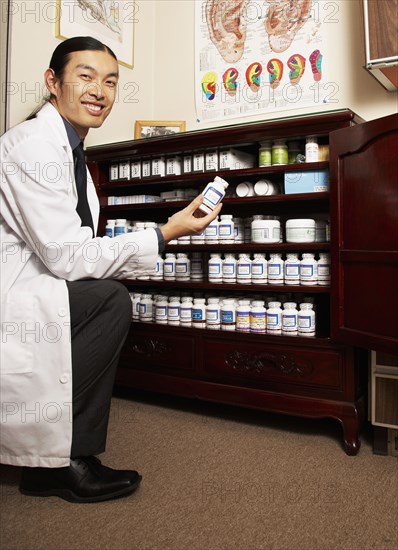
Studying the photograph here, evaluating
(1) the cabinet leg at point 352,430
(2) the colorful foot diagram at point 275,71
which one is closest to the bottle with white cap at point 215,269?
(1) the cabinet leg at point 352,430

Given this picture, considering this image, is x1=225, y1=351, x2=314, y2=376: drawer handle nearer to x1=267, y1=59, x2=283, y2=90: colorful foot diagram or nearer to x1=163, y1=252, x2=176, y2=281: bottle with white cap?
x1=163, y1=252, x2=176, y2=281: bottle with white cap

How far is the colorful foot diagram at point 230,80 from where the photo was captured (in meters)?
2.44

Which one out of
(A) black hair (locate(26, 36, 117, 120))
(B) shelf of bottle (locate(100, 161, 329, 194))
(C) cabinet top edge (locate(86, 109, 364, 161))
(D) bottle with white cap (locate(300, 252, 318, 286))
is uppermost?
(A) black hair (locate(26, 36, 117, 120))

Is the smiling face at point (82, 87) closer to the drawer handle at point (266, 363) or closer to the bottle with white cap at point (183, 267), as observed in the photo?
the bottle with white cap at point (183, 267)

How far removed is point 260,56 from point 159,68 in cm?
64

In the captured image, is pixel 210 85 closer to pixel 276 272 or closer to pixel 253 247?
pixel 253 247

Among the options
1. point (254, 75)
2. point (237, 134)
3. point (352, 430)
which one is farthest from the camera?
point (254, 75)

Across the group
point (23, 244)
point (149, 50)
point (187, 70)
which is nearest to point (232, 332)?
point (23, 244)

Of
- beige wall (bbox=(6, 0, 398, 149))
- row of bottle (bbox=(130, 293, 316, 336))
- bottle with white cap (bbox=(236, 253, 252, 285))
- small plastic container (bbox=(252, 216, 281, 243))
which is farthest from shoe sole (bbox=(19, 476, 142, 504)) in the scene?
beige wall (bbox=(6, 0, 398, 149))

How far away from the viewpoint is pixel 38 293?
4.06 feet

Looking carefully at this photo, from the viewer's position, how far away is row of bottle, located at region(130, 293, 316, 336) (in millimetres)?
1771

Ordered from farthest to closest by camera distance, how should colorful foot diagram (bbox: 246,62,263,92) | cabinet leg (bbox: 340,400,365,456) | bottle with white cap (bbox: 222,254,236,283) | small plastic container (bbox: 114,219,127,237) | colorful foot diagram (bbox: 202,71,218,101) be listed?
colorful foot diagram (bbox: 202,71,218,101)
colorful foot diagram (bbox: 246,62,263,92)
small plastic container (bbox: 114,219,127,237)
bottle with white cap (bbox: 222,254,236,283)
cabinet leg (bbox: 340,400,365,456)

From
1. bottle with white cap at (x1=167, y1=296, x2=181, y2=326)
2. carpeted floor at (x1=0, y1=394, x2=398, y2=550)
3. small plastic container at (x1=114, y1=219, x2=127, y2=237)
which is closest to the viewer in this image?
carpeted floor at (x1=0, y1=394, x2=398, y2=550)

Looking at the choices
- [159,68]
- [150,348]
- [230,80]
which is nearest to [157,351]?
[150,348]
